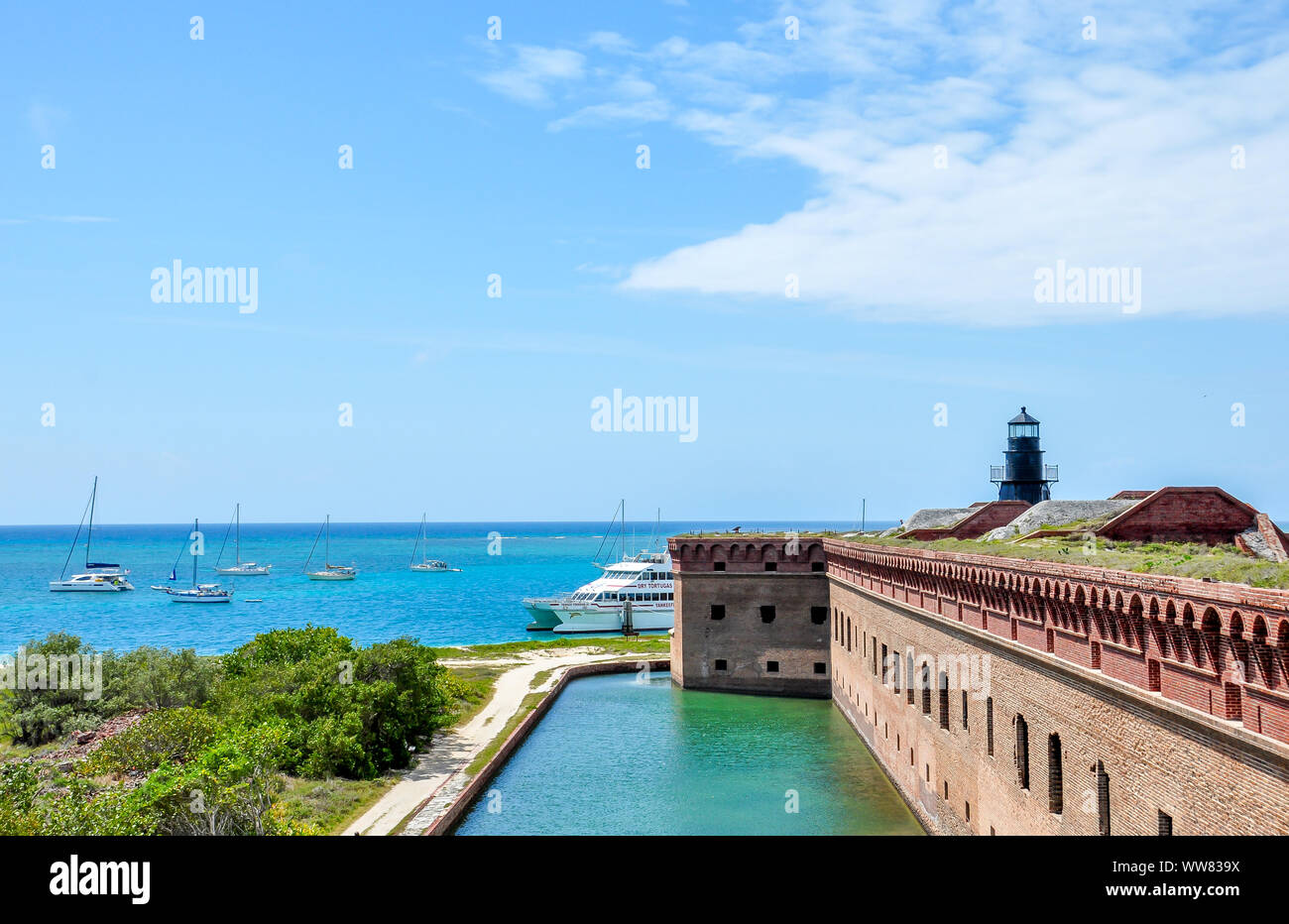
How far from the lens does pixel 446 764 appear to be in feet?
113

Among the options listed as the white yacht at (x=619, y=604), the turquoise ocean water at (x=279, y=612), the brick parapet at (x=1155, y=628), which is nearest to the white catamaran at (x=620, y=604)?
the white yacht at (x=619, y=604)

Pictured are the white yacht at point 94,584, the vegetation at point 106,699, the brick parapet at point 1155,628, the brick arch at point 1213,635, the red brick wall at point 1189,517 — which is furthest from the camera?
the white yacht at point 94,584

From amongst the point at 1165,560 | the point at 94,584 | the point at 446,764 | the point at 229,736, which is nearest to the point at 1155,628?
the point at 1165,560

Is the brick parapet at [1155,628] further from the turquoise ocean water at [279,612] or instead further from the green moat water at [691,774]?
the turquoise ocean water at [279,612]

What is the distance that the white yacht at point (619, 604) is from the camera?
3204 inches

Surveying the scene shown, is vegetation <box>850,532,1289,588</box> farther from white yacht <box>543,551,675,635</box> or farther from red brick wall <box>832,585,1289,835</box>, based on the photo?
white yacht <box>543,551,675,635</box>

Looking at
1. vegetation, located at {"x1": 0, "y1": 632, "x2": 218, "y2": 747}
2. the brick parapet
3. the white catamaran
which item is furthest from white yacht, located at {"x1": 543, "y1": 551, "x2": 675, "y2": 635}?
the brick parapet

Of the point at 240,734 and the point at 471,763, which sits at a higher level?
the point at 240,734

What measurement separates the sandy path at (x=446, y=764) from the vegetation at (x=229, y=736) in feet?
2.54
